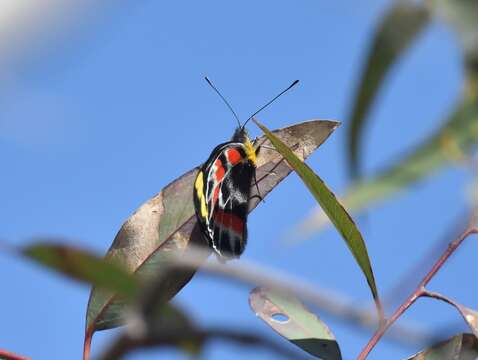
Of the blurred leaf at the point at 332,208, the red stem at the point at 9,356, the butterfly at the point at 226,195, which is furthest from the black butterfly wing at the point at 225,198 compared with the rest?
the red stem at the point at 9,356

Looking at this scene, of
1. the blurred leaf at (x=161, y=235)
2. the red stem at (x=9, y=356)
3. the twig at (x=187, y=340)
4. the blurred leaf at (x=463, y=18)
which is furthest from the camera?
the blurred leaf at (x=161, y=235)

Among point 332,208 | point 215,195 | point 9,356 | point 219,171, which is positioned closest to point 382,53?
point 332,208

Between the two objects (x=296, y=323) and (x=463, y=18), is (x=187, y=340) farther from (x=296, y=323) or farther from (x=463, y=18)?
(x=296, y=323)

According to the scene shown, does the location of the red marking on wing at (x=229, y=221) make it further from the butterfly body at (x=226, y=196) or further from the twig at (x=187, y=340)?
the twig at (x=187, y=340)

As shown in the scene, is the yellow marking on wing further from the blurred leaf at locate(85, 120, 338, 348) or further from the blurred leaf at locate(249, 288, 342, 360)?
the blurred leaf at locate(249, 288, 342, 360)

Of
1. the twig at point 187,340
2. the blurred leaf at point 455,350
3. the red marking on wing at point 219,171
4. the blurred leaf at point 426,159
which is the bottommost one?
the blurred leaf at point 455,350

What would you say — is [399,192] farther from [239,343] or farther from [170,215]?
[170,215]

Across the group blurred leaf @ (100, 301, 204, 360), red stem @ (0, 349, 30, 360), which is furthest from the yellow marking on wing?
blurred leaf @ (100, 301, 204, 360)
